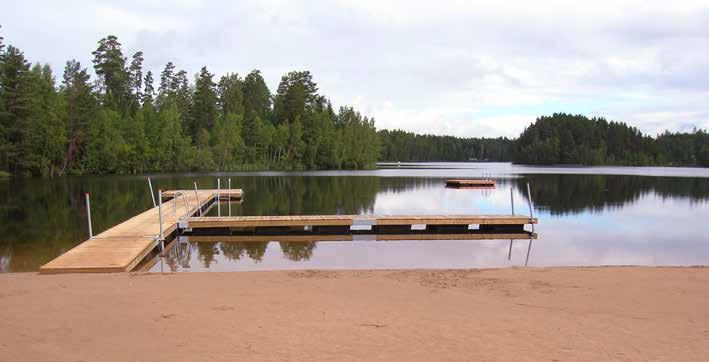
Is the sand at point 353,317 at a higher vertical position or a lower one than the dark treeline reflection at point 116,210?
higher

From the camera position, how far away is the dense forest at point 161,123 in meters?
45.0

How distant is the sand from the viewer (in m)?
4.59

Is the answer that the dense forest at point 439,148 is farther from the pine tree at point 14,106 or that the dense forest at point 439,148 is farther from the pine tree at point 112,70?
the pine tree at point 14,106

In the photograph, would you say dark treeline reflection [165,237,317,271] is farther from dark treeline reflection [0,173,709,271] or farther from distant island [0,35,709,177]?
distant island [0,35,709,177]

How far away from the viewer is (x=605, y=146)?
123688 millimetres

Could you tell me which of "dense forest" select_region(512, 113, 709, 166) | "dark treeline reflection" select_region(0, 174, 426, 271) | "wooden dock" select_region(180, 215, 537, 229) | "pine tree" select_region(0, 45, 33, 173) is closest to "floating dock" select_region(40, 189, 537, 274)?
"wooden dock" select_region(180, 215, 537, 229)

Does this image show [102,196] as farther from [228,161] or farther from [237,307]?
[228,161]

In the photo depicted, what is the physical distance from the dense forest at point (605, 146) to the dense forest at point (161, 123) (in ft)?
206

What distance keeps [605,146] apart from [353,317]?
13248cm

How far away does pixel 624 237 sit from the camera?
1488 centimetres

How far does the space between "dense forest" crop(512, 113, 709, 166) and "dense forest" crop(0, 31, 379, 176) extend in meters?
62.6

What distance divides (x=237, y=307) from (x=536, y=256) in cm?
806

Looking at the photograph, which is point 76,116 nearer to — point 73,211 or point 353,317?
point 73,211

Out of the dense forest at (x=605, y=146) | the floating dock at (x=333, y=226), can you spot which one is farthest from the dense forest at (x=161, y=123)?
the dense forest at (x=605, y=146)
